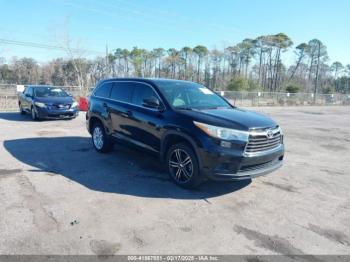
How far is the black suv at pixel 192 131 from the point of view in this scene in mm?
4297

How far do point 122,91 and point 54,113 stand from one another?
22.8 ft

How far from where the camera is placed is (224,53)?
70.6 metres

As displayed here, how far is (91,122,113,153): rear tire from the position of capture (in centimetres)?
675

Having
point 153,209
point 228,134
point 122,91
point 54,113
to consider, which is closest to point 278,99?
point 54,113

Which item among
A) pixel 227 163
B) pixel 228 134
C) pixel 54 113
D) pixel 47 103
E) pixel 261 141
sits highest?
pixel 47 103

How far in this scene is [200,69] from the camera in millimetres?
76188

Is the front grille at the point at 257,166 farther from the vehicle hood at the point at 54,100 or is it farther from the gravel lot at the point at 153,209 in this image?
the vehicle hood at the point at 54,100

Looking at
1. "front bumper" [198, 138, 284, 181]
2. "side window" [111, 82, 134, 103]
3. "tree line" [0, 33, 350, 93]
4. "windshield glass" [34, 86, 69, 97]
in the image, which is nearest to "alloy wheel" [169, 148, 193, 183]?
"front bumper" [198, 138, 284, 181]

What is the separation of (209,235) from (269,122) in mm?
2277

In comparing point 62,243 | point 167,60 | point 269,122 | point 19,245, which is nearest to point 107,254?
point 62,243

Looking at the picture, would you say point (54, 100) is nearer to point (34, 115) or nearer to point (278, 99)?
point (34, 115)

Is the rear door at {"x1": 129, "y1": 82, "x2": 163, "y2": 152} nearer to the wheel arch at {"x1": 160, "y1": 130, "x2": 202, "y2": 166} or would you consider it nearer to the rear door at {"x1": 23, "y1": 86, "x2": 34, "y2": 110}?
the wheel arch at {"x1": 160, "y1": 130, "x2": 202, "y2": 166}

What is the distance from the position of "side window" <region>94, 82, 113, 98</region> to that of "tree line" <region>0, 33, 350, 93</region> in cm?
5630

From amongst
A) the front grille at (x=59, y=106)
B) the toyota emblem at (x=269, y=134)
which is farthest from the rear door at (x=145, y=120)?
the front grille at (x=59, y=106)
